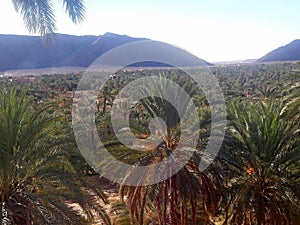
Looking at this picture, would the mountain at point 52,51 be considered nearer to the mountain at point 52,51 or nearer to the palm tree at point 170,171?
the mountain at point 52,51

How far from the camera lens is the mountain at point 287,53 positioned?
5707 inches

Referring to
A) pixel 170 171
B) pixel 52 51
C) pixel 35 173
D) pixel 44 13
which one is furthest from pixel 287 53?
pixel 35 173

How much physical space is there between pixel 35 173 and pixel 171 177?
3.10 metres

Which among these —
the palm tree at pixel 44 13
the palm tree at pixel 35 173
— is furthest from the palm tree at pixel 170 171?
the palm tree at pixel 44 13

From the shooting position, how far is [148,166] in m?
11.2

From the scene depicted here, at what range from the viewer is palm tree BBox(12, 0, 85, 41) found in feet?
45.0

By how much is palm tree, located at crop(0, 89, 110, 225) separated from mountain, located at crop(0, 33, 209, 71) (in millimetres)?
91515

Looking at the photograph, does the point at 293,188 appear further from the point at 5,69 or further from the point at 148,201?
the point at 5,69

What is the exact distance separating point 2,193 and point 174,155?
153 inches

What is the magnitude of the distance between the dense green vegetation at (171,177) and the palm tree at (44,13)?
2734mm

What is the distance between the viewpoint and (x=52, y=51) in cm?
11956

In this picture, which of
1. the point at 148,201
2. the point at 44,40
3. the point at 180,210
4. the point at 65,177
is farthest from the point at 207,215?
the point at 44,40

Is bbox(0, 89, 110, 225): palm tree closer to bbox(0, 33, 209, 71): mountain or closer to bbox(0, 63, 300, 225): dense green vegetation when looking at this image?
bbox(0, 63, 300, 225): dense green vegetation

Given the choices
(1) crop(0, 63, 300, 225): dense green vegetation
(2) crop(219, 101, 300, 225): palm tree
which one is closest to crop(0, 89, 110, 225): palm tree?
(1) crop(0, 63, 300, 225): dense green vegetation
